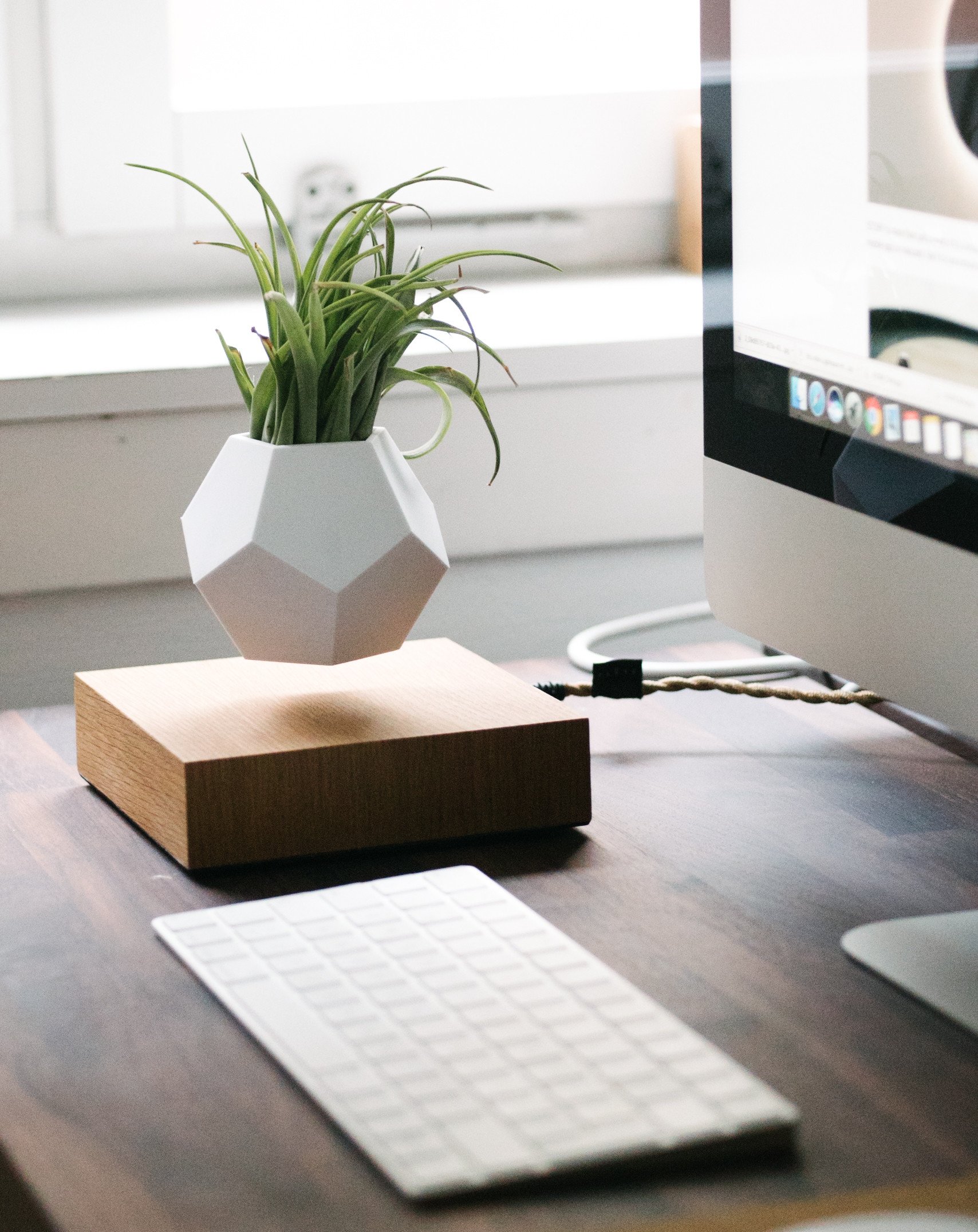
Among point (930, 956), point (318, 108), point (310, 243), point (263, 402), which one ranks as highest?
point (318, 108)

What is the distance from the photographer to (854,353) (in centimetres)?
78

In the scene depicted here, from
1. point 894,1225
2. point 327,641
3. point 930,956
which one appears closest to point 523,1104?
point 894,1225

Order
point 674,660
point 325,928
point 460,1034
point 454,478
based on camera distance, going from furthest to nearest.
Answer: point 454,478 < point 674,660 < point 325,928 < point 460,1034

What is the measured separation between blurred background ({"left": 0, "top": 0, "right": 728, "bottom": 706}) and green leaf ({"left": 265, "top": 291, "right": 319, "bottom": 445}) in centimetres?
38

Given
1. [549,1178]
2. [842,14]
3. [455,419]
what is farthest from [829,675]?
[549,1178]

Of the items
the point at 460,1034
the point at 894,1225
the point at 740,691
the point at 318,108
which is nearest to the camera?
the point at 894,1225

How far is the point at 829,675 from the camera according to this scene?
1.12m

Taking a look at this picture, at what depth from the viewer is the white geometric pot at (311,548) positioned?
842mm

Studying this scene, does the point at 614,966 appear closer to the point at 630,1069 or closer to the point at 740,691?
the point at 630,1069

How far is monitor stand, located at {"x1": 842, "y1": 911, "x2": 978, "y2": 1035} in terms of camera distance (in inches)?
25.9

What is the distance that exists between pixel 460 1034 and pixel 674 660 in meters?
0.58

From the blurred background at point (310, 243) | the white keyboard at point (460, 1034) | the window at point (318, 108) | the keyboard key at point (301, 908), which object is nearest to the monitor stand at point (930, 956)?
the white keyboard at point (460, 1034)

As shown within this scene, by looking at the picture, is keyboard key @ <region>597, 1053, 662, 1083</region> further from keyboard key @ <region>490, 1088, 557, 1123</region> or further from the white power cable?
the white power cable

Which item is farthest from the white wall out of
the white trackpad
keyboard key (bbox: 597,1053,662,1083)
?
the white trackpad
